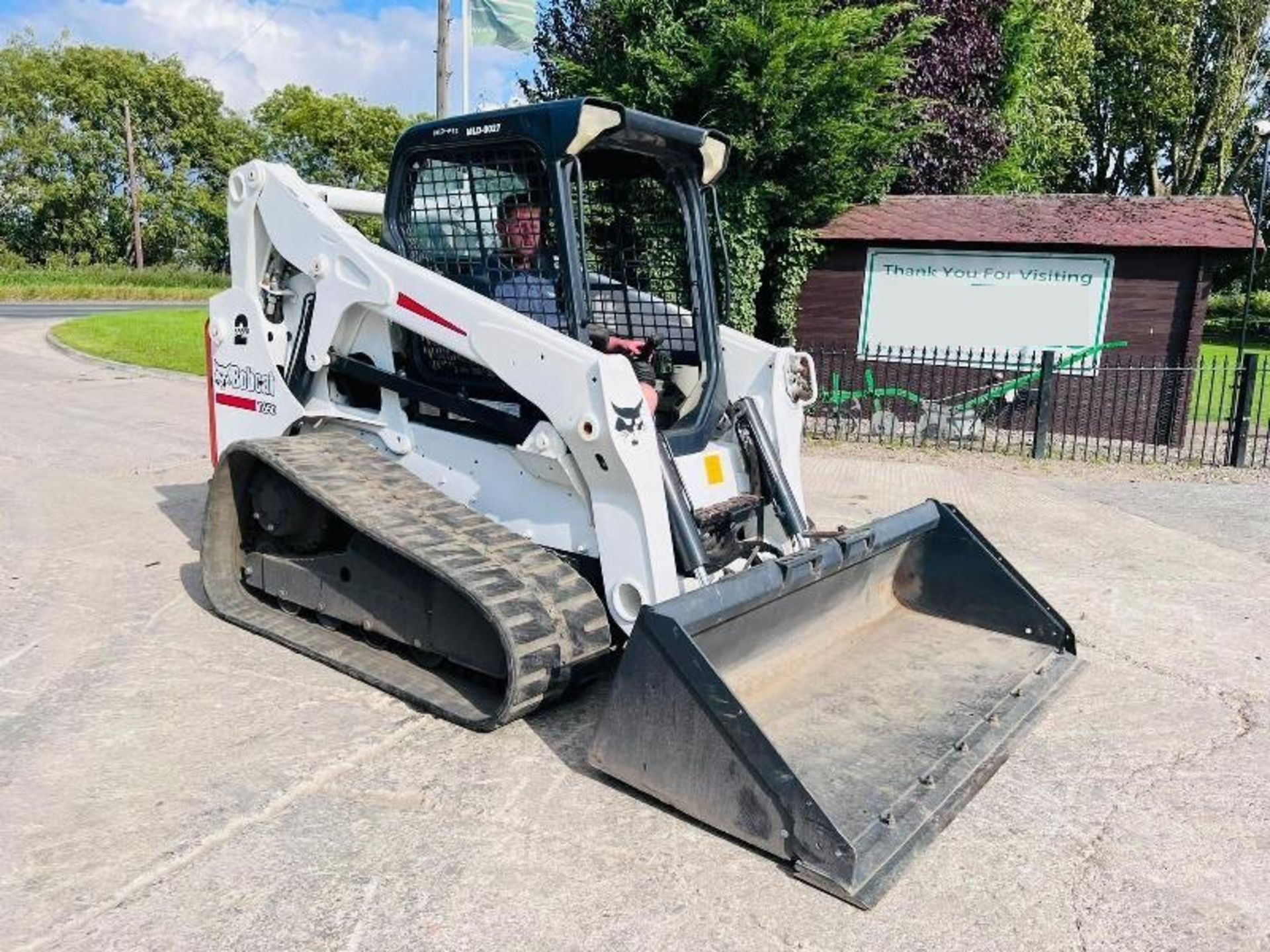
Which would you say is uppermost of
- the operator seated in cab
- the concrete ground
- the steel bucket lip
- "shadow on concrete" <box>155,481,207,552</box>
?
the operator seated in cab

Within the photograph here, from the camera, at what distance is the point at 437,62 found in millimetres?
14023

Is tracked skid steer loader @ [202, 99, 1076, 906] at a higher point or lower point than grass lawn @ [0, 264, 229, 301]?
higher

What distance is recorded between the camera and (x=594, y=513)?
3.93m

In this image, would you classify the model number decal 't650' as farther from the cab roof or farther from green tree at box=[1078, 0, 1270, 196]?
green tree at box=[1078, 0, 1270, 196]

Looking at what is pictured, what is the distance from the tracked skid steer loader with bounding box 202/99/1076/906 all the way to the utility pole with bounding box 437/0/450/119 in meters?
9.15

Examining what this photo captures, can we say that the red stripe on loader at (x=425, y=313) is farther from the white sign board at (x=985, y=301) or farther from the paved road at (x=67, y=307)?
the paved road at (x=67, y=307)

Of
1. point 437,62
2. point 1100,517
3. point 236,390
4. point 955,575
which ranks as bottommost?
point 1100,517

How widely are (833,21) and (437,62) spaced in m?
5.33

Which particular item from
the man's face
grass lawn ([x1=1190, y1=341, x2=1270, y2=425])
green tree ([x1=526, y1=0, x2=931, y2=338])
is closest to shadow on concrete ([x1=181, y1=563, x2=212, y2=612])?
the man's face

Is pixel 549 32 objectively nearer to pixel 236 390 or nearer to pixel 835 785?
pixel 236 390

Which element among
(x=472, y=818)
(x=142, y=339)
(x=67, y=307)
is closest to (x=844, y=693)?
(x=472, y=818)

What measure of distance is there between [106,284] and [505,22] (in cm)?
3693

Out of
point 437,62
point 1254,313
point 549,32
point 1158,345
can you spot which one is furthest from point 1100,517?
point 1254,313

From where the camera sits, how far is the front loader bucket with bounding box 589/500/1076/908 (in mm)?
2979
